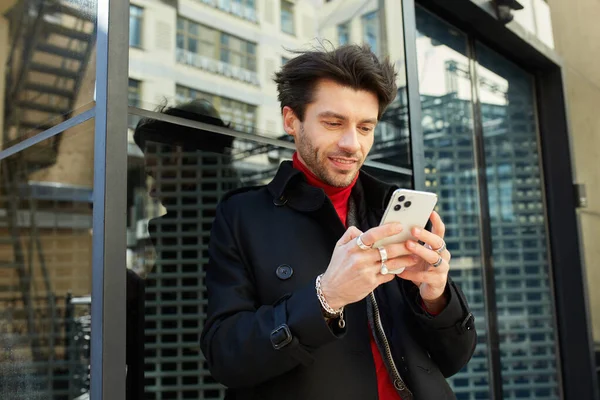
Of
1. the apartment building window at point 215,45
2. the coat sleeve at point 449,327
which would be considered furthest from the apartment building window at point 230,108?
the coat sleeve at point 449,327

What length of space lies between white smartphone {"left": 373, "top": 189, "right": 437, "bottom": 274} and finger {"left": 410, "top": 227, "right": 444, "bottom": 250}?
0.06 ft

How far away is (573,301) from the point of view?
18.2ft

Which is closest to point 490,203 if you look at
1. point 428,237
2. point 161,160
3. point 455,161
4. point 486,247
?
point 486,247

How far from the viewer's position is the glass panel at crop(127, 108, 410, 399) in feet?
8.60

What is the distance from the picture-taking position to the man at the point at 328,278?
1.43m

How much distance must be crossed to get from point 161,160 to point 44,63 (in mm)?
803

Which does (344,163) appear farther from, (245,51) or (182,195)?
(245,51)

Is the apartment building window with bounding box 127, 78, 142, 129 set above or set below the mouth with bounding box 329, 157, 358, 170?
above

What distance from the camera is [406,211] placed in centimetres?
140

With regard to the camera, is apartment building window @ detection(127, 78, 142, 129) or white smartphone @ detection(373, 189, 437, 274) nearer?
white smartphone @ detection(373, 189, 437, 274)

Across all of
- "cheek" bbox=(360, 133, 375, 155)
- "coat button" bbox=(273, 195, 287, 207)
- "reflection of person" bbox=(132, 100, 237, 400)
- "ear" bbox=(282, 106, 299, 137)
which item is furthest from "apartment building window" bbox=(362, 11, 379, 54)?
"coat button" bbox=(273, 195, 287, 207)

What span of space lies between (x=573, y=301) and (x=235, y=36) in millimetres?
4168

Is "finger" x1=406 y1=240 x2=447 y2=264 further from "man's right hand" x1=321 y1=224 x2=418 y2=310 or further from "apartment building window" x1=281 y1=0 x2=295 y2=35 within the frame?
"apartment building window" x1=281 y1=0 x2=295 y2=35

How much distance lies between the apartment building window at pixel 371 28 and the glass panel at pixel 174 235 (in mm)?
1209
